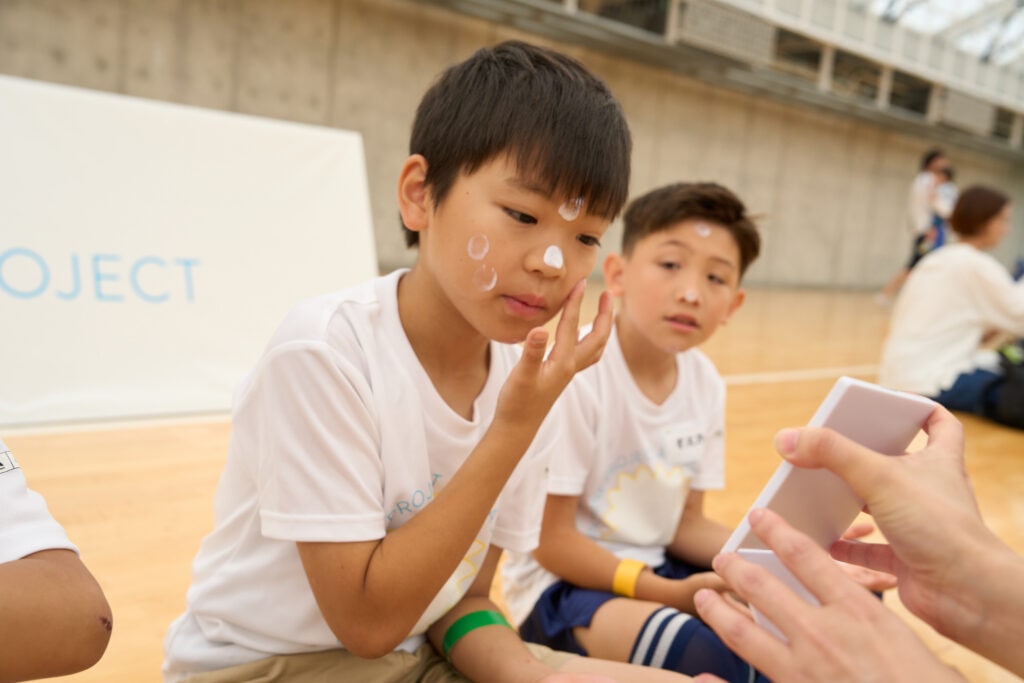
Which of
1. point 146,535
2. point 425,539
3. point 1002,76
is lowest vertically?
point 146,535

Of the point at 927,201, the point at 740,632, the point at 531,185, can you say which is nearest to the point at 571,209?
the point at 531,185

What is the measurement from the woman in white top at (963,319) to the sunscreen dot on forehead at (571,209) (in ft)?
11.9

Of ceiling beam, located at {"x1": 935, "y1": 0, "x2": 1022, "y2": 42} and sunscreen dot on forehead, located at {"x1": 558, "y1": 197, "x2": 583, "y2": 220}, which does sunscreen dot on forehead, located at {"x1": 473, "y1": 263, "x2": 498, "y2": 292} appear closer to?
sunscreen dot on forehead, located at {"x1": 558, "y1": 197, "x2": 583, "y2": 220}

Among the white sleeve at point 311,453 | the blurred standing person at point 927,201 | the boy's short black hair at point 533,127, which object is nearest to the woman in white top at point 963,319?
the boy's short black hair at point 533,127

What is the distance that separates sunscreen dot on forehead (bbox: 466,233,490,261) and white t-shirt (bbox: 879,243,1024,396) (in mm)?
3694

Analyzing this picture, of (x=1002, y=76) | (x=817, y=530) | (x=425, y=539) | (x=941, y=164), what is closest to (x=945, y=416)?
(x=817, y=530)

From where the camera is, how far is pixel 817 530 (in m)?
0.80

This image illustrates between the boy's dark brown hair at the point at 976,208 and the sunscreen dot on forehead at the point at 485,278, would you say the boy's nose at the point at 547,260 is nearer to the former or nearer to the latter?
the sunscreen dot on forehead at the point at 485,278

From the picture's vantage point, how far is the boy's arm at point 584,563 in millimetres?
1340

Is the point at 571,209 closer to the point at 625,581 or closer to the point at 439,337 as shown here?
the point at 439,337

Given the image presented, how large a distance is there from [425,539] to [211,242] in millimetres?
2670

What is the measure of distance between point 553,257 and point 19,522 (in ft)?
2.03

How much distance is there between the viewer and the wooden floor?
5.34 feet

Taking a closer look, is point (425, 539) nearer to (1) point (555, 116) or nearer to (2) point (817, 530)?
(2) point (817, 530)
